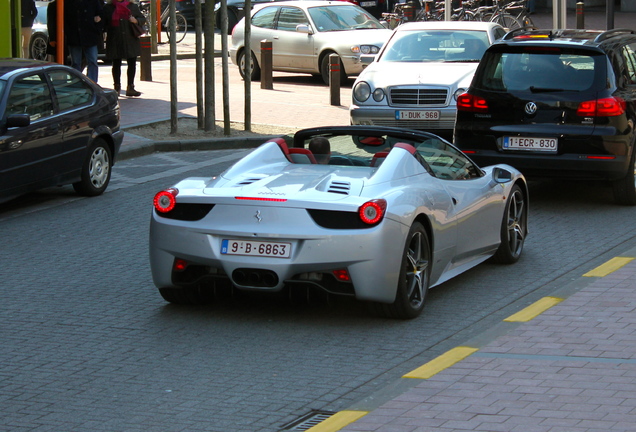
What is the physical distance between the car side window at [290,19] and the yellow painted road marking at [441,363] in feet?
59.4

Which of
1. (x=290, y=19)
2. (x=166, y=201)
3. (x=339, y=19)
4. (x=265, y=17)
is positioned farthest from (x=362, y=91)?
(x=265, y=17)

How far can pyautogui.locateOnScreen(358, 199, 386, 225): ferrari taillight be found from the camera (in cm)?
690

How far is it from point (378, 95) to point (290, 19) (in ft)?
29.5

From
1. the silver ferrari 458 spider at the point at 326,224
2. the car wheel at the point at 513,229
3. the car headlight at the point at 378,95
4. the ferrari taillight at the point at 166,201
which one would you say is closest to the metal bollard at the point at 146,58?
the car headlight at the point at 378,95

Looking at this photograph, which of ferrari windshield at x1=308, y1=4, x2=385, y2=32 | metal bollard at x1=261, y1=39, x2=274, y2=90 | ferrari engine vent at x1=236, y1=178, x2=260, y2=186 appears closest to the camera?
ferrari engine vent at x1=236, y1=178, x2=260, y2=186

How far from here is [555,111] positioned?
11289mm

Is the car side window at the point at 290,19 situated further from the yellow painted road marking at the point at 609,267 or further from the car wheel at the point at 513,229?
the yellow painted road marking at the point at 609,267

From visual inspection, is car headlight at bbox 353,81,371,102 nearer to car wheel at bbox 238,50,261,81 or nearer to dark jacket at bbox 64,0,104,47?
dark jacket at bbox 64,0,104,47

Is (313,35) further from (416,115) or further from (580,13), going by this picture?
(580,13)

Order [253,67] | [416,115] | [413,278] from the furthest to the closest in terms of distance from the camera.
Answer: [253,67], [416,115], [413,278]

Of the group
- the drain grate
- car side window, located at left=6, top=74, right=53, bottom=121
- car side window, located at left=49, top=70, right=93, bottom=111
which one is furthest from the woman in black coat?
the drain grate

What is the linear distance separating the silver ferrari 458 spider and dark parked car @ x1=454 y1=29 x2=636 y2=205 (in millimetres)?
3214

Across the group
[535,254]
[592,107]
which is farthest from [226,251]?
[592,107]

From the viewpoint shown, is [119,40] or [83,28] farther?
[119,40]
